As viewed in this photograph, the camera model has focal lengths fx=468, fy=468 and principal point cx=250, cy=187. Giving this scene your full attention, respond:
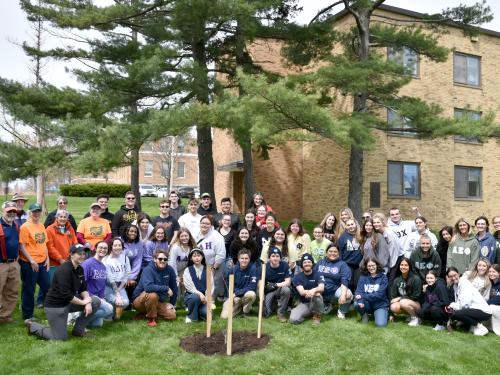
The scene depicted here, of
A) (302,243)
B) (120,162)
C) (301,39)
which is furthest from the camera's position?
(301,39)

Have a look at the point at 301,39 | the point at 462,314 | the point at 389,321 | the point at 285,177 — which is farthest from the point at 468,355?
the point at 285,177

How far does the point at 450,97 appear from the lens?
67.8ft

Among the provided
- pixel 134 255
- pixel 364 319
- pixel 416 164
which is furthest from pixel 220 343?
pixel 416 164

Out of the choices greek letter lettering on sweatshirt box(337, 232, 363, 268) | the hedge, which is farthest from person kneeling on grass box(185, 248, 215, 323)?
the hedge

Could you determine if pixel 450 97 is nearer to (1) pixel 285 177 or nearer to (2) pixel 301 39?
(1) pixel 285 177

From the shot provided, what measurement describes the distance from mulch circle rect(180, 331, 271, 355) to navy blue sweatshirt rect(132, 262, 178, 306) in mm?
980

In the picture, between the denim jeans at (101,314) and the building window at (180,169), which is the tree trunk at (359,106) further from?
the building window at (180,169)

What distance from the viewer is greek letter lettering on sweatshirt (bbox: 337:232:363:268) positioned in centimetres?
807

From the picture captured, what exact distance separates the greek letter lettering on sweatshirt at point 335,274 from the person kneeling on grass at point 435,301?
4.03 ft

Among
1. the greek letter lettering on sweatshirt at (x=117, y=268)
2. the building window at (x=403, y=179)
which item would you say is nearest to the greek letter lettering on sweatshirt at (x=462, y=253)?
the greek letter lettering on sweatshirt at (x=117, y=268)

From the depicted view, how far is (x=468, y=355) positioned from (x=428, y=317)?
4.17 ft

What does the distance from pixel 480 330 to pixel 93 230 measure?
20.5ft

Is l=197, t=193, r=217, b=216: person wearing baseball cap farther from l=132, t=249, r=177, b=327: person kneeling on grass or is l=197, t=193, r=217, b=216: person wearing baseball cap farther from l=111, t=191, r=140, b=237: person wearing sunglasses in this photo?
l=132, t=249, r=177, b=327: person kneeling on grass

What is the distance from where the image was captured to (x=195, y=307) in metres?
7.26
